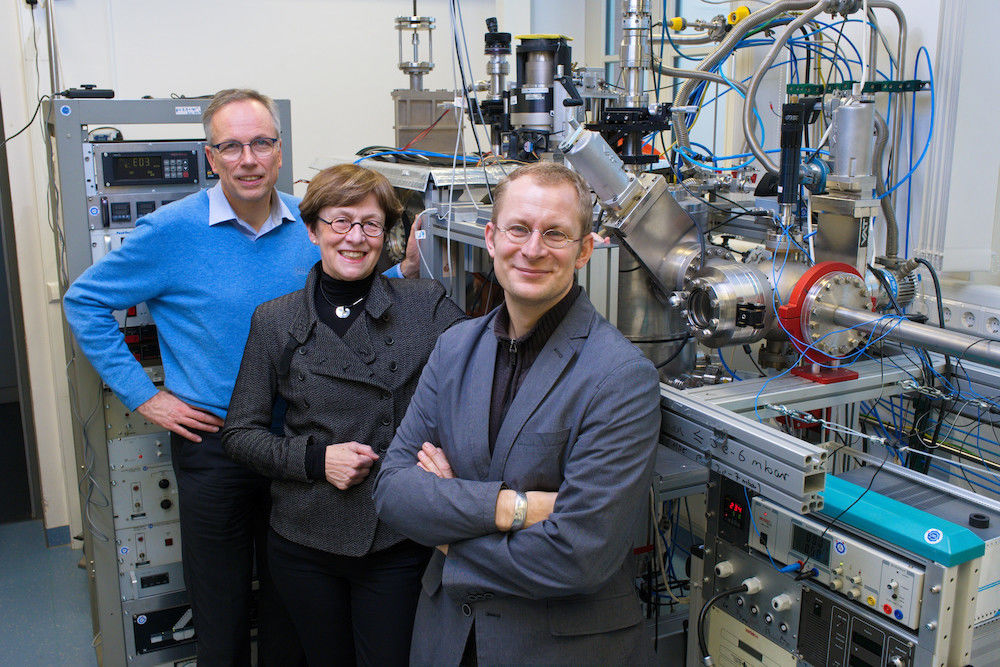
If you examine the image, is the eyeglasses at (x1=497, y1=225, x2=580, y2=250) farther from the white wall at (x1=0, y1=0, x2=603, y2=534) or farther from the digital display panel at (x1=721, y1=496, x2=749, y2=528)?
the white wall at (x1=0, y1=0, x2=603, y2=534)

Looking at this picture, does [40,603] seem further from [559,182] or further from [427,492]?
[559,182]

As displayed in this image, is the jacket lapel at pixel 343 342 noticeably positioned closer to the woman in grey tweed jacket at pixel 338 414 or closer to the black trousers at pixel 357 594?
the woman in grey tweed jacket at pixel 338 414

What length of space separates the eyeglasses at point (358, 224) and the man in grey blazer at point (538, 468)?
1.22 ft

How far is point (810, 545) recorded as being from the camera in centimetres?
145

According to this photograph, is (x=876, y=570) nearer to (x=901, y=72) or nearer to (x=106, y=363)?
(x=901, y=72)

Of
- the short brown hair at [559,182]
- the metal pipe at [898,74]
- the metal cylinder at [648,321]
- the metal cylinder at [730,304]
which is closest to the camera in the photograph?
the short brown hair at [559,182]

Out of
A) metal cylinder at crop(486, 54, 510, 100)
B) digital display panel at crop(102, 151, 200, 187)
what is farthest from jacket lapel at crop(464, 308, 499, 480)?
metal cylinder at crop(486, 54, 510, 100)

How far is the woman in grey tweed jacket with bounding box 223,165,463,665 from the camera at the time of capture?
168 cm

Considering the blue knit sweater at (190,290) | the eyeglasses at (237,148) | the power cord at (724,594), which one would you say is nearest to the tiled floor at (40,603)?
the blue knit sweater at (190,290)

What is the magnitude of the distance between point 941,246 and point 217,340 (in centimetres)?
182

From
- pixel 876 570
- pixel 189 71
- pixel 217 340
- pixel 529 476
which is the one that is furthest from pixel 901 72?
pixel 189 71

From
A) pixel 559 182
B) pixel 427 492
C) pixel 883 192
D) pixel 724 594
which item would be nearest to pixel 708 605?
pixel 724 594

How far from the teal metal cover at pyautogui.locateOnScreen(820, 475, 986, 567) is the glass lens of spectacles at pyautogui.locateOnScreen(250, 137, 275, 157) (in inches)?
52.2

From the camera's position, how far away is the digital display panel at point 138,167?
221 cm
